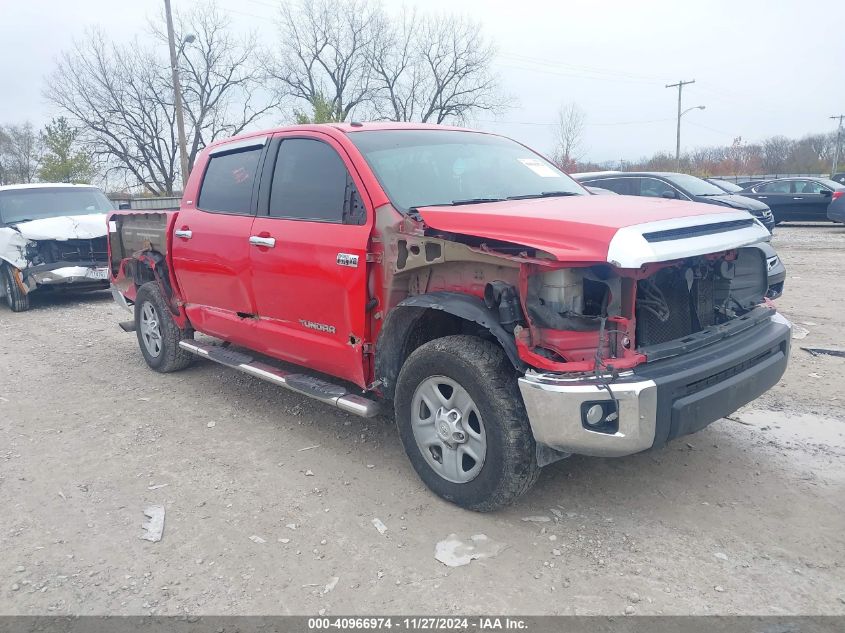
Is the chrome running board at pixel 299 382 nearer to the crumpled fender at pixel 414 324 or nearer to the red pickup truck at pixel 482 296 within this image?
the red pickup truck at pixel 482 296

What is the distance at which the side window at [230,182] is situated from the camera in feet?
15.6

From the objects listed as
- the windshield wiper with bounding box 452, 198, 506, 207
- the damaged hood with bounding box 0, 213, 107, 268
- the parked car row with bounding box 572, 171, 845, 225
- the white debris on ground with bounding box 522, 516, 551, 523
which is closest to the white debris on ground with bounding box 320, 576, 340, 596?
the white debris on ground with bounding box 522, 516, 551, 523

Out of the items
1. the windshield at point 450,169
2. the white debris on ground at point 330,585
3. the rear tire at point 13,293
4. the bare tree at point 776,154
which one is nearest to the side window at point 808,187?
the windshield at point 450,169

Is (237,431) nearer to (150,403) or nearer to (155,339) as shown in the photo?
(150,403)

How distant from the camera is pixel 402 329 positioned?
11.8ft

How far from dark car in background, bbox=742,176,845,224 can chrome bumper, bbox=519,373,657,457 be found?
647 inches

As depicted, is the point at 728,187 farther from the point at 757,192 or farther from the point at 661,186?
the point at 661,186

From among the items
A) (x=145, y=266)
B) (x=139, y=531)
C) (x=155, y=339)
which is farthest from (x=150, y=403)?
(x=139, y=531)

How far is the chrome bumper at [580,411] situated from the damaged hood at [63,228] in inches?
353

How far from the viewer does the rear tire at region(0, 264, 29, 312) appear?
9.70 metres

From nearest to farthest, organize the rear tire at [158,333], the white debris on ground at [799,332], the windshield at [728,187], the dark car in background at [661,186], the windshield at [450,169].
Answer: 1. the windshield at [450,169]
2. the rear tire at [158,333]
3. the white debris on ground at [799,332]
4. the dark car in background at [661,186]
5. the windshield at [728,187]

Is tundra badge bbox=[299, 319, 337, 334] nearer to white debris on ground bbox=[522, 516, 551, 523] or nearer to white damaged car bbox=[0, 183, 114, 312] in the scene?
white debris on ground bbox=[522, 516, 551, 523]

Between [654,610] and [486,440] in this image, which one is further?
[486,440]

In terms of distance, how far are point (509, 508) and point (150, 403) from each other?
10.7 ft
